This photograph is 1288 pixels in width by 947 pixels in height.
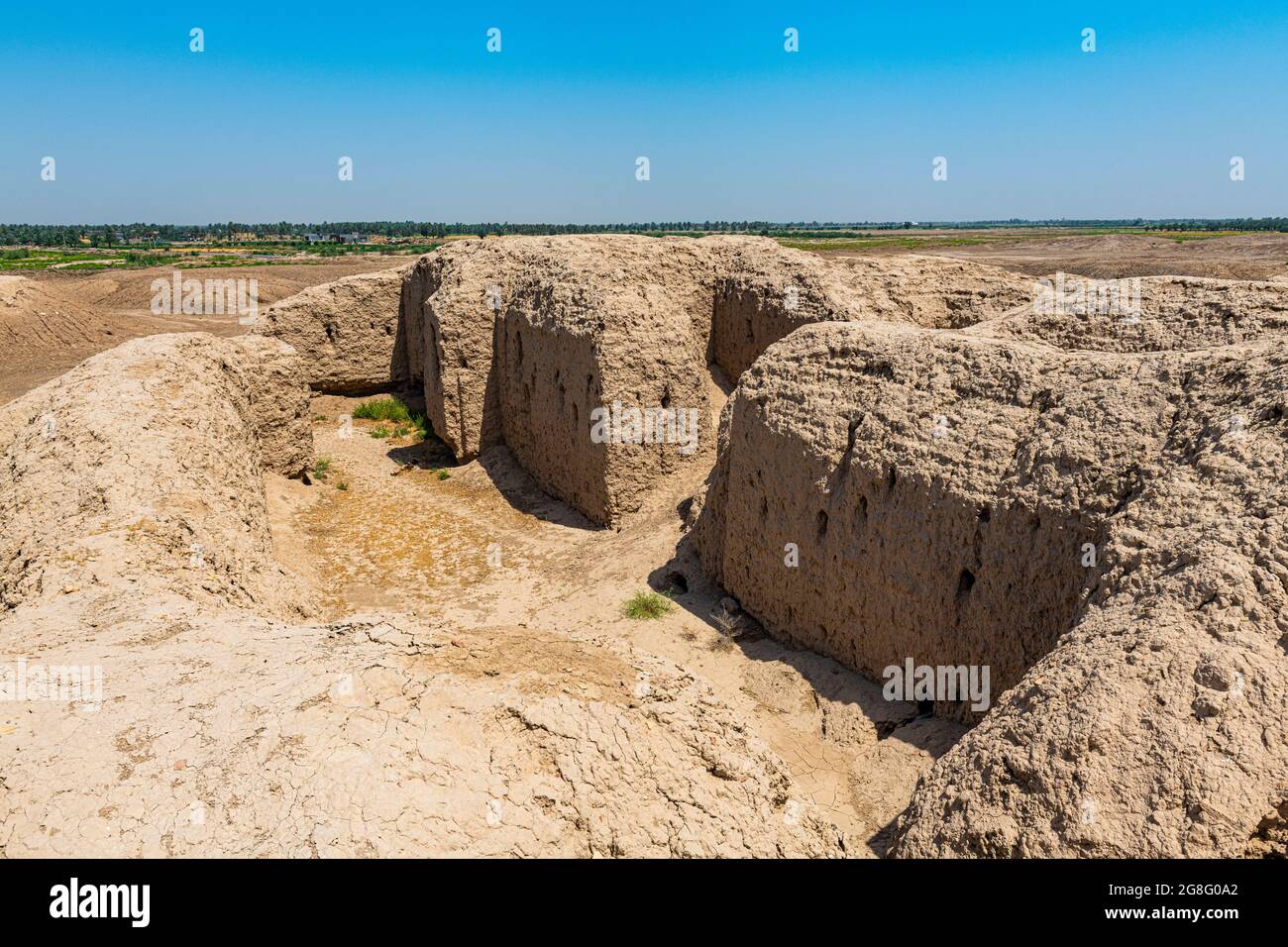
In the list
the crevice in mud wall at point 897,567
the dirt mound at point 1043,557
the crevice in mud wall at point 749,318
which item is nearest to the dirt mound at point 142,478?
the crevice in mud wall at point 897,567

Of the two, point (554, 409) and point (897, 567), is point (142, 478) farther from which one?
point (897, 567)

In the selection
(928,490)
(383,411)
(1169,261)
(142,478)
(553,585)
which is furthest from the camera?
(1169,261)

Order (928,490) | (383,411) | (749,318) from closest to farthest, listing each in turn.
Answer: (928,490) < (749,318) < (383,411)

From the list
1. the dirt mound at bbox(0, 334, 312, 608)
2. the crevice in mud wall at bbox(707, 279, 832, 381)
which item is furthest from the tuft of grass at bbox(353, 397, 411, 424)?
the crevice in mud wall at bbox(707, 279, 832, 381)

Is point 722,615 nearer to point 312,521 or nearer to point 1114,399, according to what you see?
point 1114,399

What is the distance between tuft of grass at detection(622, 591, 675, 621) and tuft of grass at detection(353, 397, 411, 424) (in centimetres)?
910

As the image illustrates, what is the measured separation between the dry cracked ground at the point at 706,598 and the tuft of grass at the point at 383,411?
417 cm

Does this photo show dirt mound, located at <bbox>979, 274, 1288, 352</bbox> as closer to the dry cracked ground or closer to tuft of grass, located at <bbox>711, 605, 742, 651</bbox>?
the dry cracked ground

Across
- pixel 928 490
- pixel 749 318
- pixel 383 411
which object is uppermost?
pixel 749 318

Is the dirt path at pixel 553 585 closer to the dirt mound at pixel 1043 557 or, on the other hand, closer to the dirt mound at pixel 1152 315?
the dirt mound at pixel 1043 557

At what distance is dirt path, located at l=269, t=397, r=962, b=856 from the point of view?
6.05 metres

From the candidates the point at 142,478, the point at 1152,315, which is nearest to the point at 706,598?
the point at 1152,315

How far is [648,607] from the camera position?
8711 mm

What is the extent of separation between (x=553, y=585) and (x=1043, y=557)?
6.07 metres
